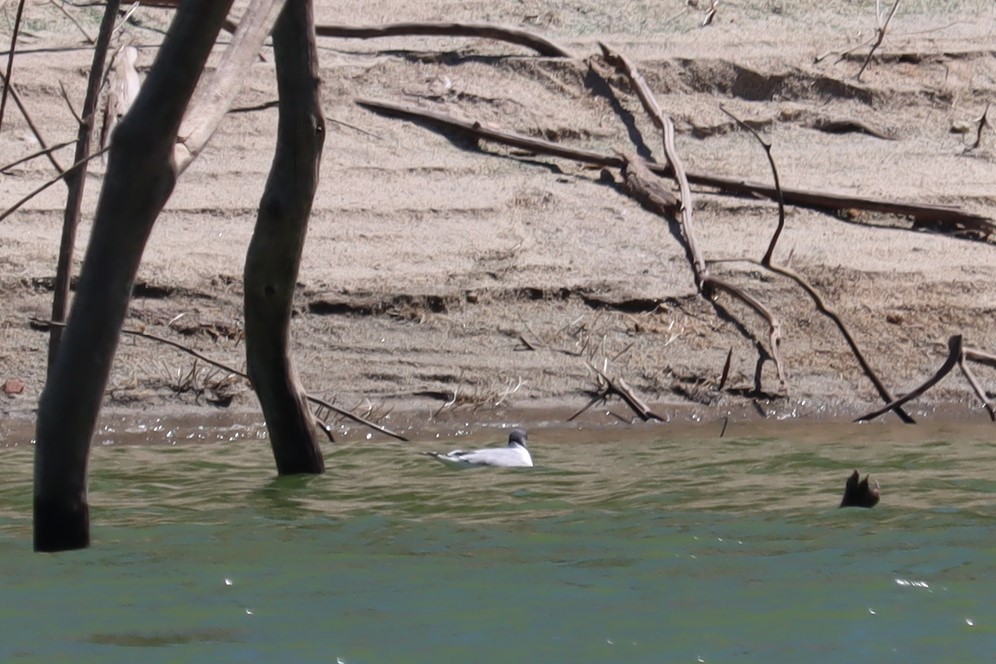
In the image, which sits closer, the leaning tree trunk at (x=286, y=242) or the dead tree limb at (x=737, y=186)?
the leaning tree trunk at (x=286, y=242)

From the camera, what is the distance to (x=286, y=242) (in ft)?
17.5

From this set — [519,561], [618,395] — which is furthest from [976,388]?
[519,561]

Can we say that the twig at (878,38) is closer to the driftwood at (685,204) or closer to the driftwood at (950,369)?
the driftwood at (685,204)

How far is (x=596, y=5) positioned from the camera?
11633 mm

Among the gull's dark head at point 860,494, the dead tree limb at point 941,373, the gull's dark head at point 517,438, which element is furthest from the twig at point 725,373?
the gull's dark head at point 860,494

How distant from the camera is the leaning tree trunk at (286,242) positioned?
5.16 metres

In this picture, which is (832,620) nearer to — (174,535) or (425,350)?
(174,535)

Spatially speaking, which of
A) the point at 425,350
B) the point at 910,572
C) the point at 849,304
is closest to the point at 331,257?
the point at 425,350

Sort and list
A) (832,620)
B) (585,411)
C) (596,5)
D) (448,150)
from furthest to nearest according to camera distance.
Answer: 1. (596,5)
2. (448,150)
3. (585,411)
4. (832,620)

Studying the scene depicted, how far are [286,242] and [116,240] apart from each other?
1.37m

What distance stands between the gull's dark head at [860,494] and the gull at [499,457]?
1396 mm

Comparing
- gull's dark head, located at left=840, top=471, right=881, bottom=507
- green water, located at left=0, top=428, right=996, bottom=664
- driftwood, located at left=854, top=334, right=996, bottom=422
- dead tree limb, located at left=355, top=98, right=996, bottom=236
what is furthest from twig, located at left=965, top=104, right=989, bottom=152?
gull's dark head, located at left=840, top=471, right=881, bottom=507

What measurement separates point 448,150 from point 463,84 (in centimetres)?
82

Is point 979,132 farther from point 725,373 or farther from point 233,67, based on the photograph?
point 233,67
